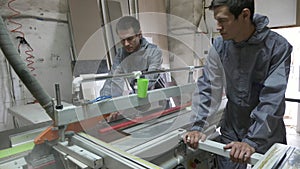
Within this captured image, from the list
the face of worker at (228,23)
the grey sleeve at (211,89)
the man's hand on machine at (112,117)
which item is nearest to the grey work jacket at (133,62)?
the man's hand on machine at (112,117)

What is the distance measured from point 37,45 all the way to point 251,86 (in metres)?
2.40

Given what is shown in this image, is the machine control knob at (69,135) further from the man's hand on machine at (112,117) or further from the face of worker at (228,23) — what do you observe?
the face of worker at (228,23)

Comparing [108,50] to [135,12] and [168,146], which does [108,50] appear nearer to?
[135,12]

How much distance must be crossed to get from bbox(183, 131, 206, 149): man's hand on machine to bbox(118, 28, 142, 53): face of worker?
0.96 m

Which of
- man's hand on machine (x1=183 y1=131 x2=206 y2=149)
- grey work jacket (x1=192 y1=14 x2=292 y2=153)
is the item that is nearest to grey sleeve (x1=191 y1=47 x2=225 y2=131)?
grey work jacket (x1=192 y1=14 x2=292 y2=153)

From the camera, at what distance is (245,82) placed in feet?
3.48

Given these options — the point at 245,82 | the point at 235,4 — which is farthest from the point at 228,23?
the point at 245,82

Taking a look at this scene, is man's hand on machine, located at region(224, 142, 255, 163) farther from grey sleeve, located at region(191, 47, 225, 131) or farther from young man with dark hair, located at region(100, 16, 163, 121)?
young man with dark hair, located at region(100, 16, 163, 121)

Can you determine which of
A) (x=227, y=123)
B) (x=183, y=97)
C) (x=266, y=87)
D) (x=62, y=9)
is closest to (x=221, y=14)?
(x=266, y=87)

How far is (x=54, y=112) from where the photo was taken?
2.70 ft

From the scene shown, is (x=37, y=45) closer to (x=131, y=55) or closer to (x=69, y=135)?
(x=131, y=55)

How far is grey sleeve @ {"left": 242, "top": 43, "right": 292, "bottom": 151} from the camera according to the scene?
911mm

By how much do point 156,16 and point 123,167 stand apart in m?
3.22

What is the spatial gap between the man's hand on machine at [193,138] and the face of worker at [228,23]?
461 millimetres
